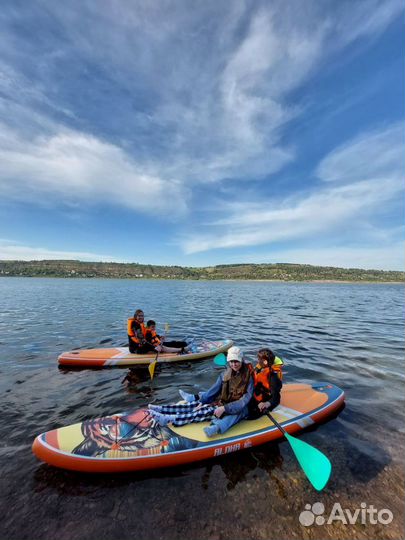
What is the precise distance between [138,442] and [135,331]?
7.15 m

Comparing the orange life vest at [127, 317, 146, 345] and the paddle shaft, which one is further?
the orange life vest at [127, 317, 146, 345]

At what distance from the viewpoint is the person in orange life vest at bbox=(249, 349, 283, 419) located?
21.2 feet

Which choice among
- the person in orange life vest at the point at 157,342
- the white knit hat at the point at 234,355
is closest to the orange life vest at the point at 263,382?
the white knit hat at the point at 234,355

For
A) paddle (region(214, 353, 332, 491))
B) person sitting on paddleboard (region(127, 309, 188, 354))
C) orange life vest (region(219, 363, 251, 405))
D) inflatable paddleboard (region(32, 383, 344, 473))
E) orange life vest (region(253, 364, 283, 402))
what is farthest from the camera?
person sitting on paddleboard (region(127, 309, 188, 354))

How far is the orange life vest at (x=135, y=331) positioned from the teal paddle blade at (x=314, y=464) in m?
8.34

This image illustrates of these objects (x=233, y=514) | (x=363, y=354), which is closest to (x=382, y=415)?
(x=233, y=514)

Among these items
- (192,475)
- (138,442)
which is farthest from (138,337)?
(192,475)

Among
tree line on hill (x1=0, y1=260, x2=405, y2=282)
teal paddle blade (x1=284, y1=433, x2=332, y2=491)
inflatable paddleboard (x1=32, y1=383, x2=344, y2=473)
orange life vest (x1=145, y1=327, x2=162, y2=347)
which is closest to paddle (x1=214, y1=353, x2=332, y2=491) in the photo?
teal paddle blade (x1=284, y1=433, x2=332, y2=491)

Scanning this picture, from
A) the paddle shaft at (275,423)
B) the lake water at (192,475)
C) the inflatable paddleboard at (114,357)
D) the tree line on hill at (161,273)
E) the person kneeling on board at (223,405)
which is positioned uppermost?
the tree line on hill at (161,273)

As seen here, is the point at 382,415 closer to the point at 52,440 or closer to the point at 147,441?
the point at 147,441

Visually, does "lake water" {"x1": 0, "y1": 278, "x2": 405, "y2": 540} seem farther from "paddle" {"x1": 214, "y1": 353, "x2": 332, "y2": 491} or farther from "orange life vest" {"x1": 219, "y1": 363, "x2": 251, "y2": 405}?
"orange life vest" {"x1": 219, "y1": 363, "x2": 251, "y2": 405}

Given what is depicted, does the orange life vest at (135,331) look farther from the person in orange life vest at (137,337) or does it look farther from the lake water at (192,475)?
the lake water at (192,475)

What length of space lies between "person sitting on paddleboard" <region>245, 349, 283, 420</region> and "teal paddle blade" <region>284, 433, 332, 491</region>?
1.07 m

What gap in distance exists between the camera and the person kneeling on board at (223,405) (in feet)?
19.8
